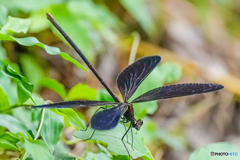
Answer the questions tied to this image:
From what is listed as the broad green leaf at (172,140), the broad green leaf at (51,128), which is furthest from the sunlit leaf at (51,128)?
the broad green leaf at (172,140)

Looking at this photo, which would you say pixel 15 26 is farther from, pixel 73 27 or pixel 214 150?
pixel 73 27

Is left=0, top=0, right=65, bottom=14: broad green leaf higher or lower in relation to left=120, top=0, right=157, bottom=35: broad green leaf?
higher

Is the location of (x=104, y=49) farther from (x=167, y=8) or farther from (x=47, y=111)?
(x=47, y=111)

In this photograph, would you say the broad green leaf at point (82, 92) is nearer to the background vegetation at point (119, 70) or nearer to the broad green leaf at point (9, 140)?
the background vegetation at point (119, 70)

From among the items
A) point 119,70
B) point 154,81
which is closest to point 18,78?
point 154,81

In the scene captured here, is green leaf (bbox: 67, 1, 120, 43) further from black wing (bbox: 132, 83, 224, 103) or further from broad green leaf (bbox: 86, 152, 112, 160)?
broad green leaf (bbox: 86, 152, 112, 160)

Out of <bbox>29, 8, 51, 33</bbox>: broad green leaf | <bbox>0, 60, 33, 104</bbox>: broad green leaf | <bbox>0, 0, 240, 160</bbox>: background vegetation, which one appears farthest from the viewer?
<bbox>29, 8, 51, 33</bbox>: broad green leaf

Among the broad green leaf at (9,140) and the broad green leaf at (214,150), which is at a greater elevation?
the broad green leaf at (9,140)

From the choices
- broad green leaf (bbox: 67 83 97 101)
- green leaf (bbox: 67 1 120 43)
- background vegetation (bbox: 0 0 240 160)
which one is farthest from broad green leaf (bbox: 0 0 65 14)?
broad green leaf (bbox: 67 83 97 101)
